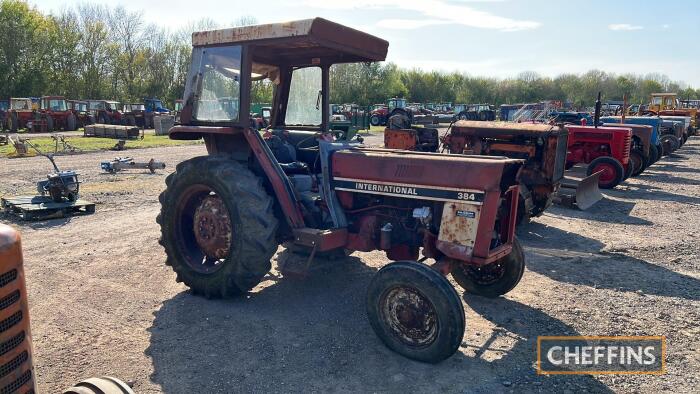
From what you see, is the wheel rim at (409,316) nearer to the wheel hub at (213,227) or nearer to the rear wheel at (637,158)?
the wheel hub at (213,227)

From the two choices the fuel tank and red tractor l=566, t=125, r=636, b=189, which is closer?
the fuel tank

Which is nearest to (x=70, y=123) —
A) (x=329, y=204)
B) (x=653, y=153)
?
(x=653, y=153)

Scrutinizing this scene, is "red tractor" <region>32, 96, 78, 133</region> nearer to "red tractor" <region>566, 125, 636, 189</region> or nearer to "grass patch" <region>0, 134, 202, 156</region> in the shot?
"grass patch" <region>0, 134, 202, 156</region>

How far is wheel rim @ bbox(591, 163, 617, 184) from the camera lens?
1156cm

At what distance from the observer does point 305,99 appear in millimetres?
5953

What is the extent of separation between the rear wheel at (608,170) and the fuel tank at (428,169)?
843 centimetres

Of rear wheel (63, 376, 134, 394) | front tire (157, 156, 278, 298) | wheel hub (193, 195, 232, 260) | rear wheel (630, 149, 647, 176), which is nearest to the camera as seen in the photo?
rear wheel (63, 376, 134, 394)

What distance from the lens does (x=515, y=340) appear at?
13.6ft

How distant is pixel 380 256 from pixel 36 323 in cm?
370

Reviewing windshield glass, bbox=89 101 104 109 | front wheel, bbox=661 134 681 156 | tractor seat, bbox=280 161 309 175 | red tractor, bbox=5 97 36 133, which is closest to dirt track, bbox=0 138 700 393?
tractor seat, bbox=280 161 309 175

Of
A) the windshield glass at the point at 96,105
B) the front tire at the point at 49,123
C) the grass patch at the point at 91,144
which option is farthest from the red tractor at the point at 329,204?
the windshield glass at the point at 96,105

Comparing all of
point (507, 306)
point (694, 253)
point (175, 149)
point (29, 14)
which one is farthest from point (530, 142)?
point (29, 14)

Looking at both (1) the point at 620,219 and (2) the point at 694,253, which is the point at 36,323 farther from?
(1) the point at 620,219

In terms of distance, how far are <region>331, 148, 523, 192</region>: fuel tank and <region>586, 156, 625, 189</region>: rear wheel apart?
843 cm
